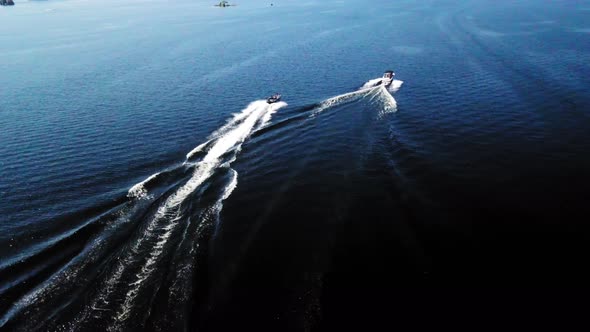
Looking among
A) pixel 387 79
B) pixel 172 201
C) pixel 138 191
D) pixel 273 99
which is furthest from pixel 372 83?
pixel 138 191

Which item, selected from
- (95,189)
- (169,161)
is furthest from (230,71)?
(95,189)

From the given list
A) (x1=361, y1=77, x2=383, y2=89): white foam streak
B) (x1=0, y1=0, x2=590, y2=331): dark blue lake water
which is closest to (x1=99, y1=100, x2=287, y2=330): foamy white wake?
(x1=0, y1=0, x2=590, y2=331): dark blue lake water

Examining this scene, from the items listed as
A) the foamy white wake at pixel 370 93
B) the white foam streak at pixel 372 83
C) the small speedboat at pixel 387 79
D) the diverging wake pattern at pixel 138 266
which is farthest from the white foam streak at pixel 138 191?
the small speedboat at pixel 387 79

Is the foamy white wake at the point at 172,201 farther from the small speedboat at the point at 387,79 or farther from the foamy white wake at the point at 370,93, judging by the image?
the small speedboat at the point at 387,79

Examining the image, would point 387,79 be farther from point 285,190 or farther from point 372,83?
point 285,190

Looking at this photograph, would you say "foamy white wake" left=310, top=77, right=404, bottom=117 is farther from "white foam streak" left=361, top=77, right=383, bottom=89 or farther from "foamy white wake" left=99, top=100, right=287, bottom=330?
"foamy white wake" left=99, top=100, right=287, bottom=330

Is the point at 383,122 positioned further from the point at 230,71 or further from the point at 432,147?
the point at 230,71
